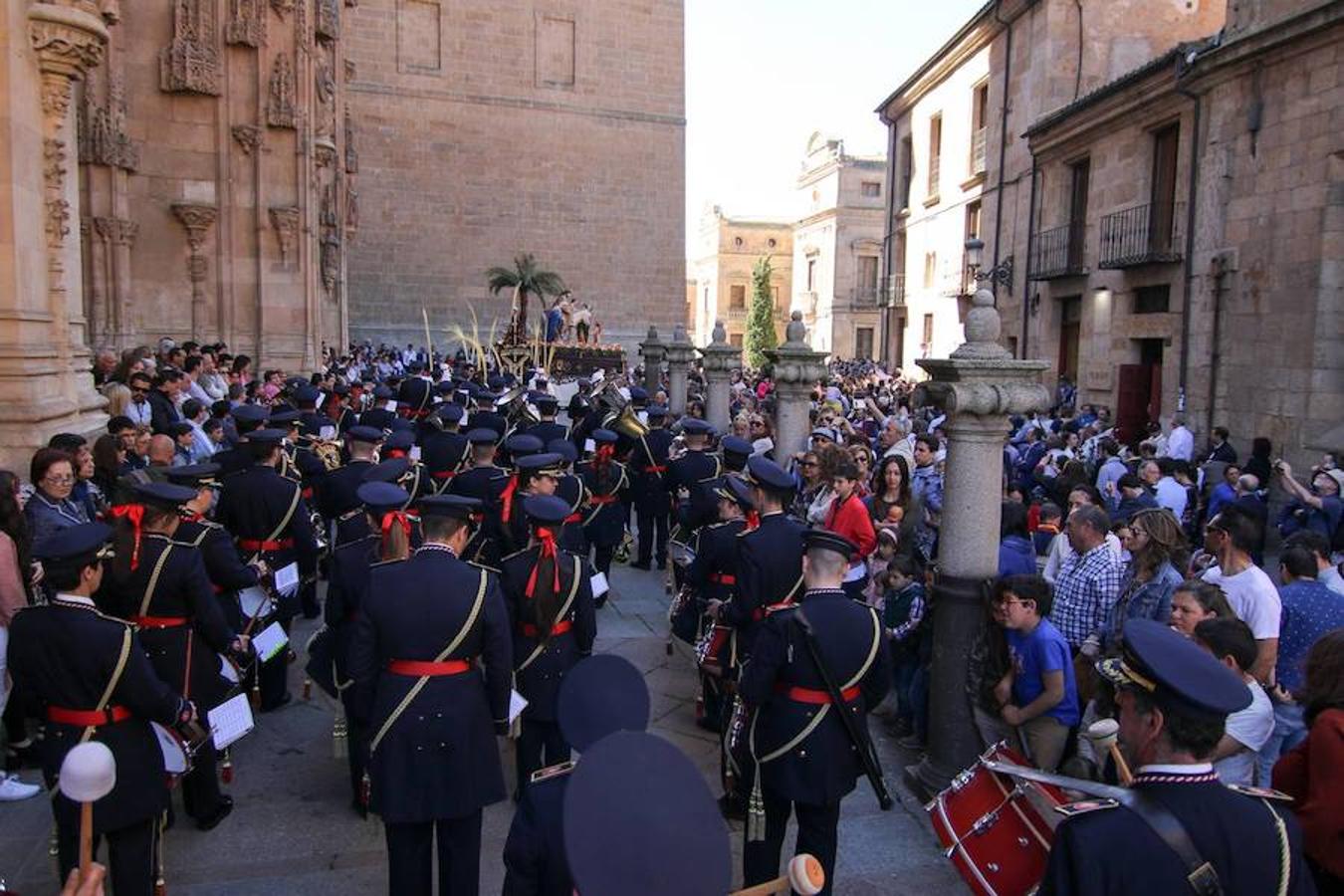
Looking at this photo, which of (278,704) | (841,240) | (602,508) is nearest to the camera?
(278,704)

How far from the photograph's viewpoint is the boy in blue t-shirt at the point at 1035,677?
4.84 metres

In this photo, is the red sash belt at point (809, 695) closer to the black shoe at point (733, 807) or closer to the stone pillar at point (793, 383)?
the black shoe at point (733, 807)

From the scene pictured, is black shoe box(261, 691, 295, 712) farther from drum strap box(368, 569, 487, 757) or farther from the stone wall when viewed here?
the stone wall

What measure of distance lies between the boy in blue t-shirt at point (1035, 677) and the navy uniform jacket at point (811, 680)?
31.8 inches

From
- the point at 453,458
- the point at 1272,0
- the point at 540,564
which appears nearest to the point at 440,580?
the point at 540,564

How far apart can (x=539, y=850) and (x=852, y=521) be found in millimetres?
4778

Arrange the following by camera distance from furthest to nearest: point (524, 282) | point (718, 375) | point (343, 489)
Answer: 1. point (524, 282)
2. point (718, 375)
3. point (343, 489)

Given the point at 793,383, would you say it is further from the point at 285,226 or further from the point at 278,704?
the point at 285,226

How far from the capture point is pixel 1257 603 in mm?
5016

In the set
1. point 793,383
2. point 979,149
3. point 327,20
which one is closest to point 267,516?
point 793,383

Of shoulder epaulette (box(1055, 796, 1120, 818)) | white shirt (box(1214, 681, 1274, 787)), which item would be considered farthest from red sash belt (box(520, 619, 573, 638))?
shoulder epaulette (box(1055, 796, 1120, 818))

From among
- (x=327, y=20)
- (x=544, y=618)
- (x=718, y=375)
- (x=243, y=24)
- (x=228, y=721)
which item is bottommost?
(x=228, y=721)

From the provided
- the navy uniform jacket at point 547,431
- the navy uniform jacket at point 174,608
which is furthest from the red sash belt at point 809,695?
the navy uniform jacket at point 547,431

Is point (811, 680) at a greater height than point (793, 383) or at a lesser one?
lesser
